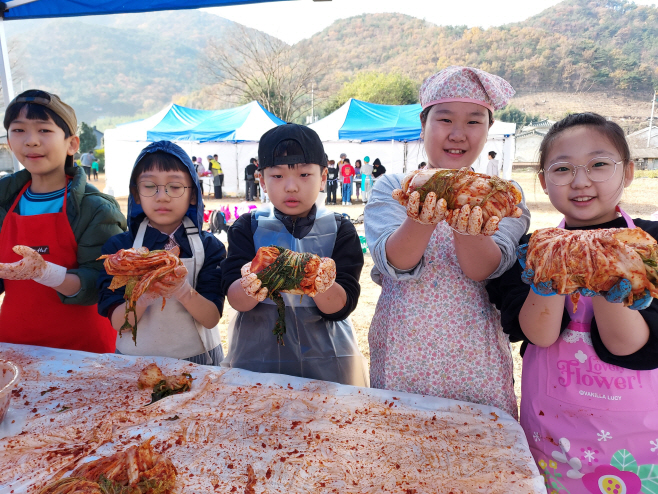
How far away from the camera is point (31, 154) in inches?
111

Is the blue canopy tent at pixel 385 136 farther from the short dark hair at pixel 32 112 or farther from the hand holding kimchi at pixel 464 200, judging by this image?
the hand holding kimchi at pixel 464 200

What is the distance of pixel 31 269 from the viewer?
2432 millimetres

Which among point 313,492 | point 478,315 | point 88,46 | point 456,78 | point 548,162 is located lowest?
point 313,492

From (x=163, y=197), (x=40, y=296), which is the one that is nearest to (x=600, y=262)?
(x=163, y=197)

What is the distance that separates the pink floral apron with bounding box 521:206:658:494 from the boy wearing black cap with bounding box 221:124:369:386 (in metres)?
1.11

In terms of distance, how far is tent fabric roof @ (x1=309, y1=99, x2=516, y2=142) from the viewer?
21.4m

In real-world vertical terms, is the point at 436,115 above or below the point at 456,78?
below

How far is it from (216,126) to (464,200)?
23.7 meters

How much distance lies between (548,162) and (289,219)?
1.49 metres

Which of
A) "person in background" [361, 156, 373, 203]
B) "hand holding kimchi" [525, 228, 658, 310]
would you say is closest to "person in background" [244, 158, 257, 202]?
"person in background" [361, 156, 373, 203]

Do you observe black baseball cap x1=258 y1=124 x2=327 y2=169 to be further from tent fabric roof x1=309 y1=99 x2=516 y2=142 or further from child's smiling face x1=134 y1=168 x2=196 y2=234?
tent fabric roof x1=309 y1=99 x2=516 y2=142

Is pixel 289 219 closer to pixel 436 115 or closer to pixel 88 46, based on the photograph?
pixel 436 115

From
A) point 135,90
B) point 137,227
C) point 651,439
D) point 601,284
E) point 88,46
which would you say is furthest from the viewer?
point 88,46

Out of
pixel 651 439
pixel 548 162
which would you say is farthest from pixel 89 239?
pixel 651 439
